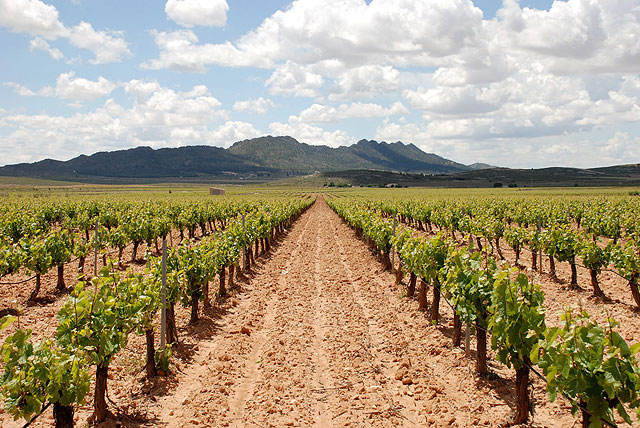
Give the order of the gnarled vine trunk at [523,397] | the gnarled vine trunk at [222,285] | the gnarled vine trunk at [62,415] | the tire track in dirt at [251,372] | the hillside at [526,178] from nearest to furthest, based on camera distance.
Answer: the gnarled vine trunk at [62,415]
the gnarled vine trunk at [523,397]
the tire track in dirt at [251,372]
the gnarled vine trunk at [222,285]
the hillside at [526,178]

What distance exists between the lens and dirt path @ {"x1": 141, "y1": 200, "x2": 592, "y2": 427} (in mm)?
6070

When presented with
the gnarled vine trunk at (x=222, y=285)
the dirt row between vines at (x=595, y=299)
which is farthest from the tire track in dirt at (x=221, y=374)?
the dirt row between vines at (x=595, y=299)

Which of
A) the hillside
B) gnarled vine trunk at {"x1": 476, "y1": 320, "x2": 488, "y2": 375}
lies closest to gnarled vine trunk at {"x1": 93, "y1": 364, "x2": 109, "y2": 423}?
gnarled vine trunk at {"x1": 476, "y1": 320, "x2": 488, "y2": 375}

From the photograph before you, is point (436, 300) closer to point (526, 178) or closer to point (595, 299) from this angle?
point (595, 299)

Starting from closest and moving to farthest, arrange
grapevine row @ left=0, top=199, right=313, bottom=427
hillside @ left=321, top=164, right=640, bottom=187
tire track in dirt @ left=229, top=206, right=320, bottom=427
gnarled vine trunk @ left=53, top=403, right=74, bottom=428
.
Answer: grapevine row @ left=0, top=199, right=313, bottom=427 < gnarled vine trunk @ left=53, top=403, right=74, bottom=428 < tire track in dirt @ left=229, top=206, right=320, bottom=427 < hillside @ left=321, top=164, right=640, bottom=187

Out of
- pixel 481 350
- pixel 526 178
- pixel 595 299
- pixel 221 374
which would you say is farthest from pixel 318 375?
pixel 526 178

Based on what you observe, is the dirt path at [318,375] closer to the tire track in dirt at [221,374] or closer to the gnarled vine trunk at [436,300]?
the tire track in dirt at [221,374]

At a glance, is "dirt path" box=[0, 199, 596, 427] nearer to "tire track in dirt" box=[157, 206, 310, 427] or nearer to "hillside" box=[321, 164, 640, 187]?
"tire track in dirt" box=[157, 206, 310, 427]

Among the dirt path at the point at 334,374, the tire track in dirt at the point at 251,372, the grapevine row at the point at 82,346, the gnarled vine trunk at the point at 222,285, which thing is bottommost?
the tire track in dirt at the point at 251,372

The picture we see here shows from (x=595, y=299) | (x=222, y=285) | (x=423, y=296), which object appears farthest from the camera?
(x=222, y=285)

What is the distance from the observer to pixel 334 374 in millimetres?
7379

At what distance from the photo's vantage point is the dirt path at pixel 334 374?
6.07 m

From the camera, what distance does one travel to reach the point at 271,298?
1245 centimetres

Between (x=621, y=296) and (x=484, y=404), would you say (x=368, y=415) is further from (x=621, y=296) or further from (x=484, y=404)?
(x=621, y=296)
